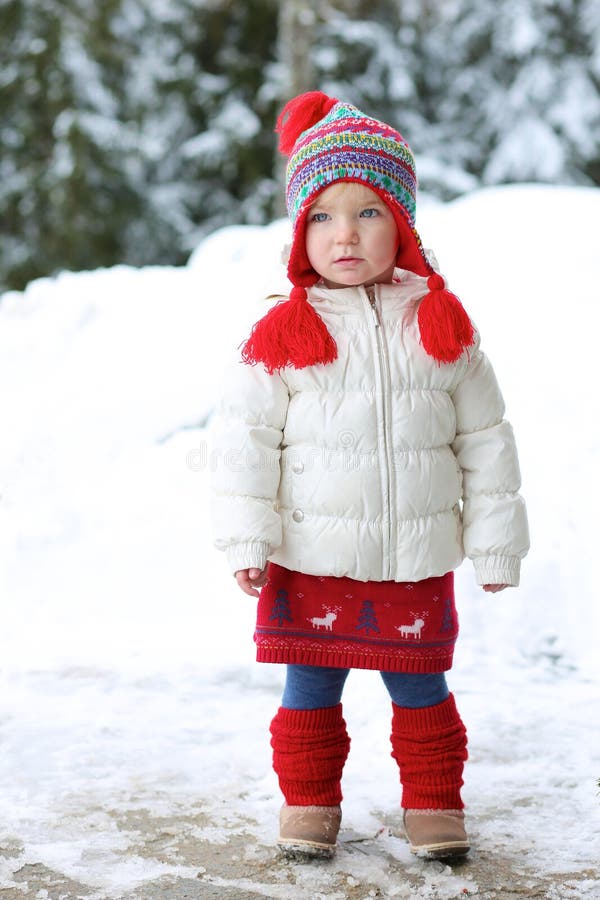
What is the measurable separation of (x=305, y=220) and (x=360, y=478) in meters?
0.54

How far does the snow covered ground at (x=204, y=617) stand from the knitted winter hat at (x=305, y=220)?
865mm

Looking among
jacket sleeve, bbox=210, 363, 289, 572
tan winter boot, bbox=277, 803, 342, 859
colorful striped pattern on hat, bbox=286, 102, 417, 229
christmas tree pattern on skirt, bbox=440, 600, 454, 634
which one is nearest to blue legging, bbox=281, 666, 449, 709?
christmas tree pattern on skirt, bbox=440, 600, 454, 634

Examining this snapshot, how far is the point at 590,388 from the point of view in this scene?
3.99 m

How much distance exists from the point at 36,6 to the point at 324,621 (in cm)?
959

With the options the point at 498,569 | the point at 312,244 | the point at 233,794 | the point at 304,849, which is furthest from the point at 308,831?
the point at 312,244

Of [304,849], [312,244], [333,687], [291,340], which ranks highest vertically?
[312,244]

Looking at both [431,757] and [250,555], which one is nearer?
[250,555]

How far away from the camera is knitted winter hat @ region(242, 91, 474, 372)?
2.07m

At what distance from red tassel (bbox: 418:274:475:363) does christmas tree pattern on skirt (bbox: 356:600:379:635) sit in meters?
0.51

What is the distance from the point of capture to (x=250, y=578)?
2.06 m

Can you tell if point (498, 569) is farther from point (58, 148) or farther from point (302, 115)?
point (58, 148)

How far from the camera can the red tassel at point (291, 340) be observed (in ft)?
6.75

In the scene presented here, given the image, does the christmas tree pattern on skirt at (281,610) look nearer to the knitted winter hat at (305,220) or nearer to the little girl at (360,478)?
the little girl at (360,478)

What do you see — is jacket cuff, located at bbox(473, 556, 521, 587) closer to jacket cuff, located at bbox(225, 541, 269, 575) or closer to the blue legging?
the blue legging
